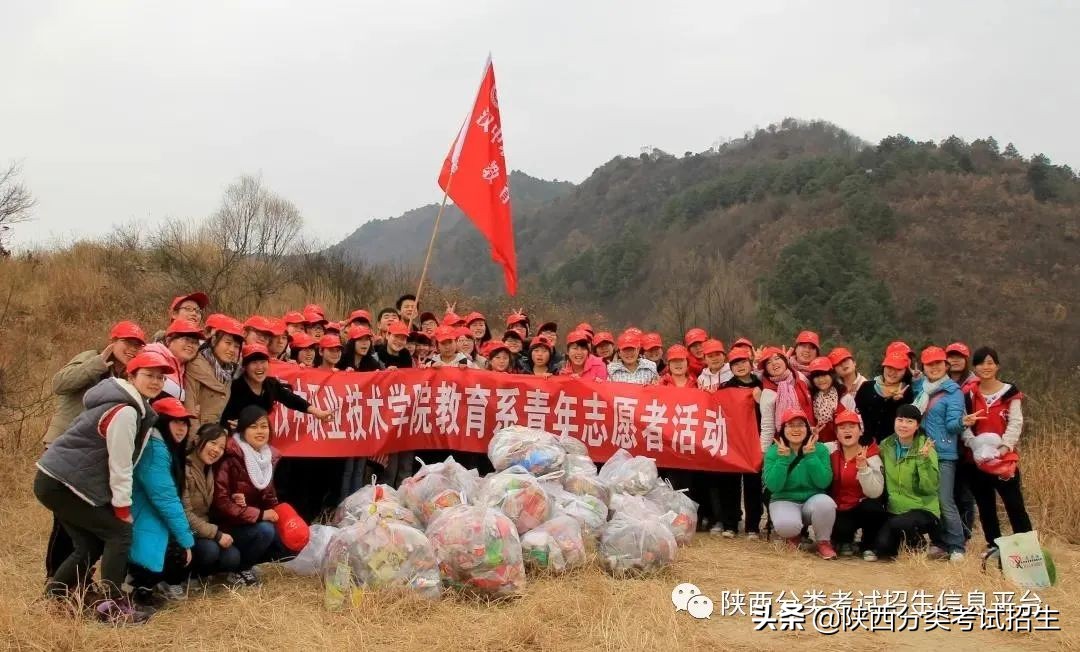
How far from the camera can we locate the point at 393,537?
15.3ft

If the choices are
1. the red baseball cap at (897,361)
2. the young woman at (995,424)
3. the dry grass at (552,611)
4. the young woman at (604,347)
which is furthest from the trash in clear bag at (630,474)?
the young woman at (995,424)

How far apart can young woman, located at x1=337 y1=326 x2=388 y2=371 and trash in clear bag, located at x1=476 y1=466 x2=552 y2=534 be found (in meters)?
2.01

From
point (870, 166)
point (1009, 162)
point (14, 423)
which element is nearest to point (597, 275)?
point (870, 166)

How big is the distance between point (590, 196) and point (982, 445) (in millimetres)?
67058

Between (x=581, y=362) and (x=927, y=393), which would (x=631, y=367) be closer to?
(x=581, y=362)

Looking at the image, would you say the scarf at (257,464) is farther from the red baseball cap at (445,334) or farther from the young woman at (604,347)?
the young woman at (604,347)

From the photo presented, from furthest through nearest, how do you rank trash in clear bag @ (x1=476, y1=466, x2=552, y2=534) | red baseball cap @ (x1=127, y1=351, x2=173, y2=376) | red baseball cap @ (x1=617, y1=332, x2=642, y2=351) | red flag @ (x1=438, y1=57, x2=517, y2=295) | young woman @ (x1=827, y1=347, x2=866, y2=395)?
red flag @ (x1=438, y1=57, x2=517, y2=295) → red baseball cap @ (x1=617, y1=332, x2=642, y2=351) → young woman @ (x1=827, y1=347, x2=866, y2=395) → trash in clear bag @ (x1=476, y1=466, x2=552, y2=534) → red baseball cap @ (x1=127, y1=351, x2=173, y2=376)

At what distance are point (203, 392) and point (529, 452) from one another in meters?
2.14

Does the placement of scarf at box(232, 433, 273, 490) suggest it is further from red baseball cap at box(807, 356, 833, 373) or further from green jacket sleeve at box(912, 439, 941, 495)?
green jacket sleeve at box(912, 439, 941, 495)

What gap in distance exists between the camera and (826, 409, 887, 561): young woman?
5.92 m

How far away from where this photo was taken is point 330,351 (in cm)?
683

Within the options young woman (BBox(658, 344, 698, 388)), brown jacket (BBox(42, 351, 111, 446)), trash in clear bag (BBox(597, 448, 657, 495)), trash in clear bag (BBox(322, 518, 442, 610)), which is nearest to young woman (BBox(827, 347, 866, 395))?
young woman (BBox(658, 344, 698, 388))

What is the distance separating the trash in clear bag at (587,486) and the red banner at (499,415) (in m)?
1.17

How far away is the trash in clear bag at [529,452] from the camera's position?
5688 millimetres
